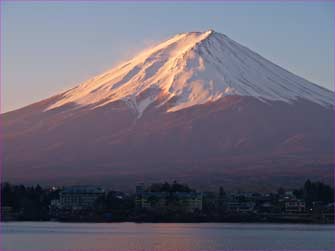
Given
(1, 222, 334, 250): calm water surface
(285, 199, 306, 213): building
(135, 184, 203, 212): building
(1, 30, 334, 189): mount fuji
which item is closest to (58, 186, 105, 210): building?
(135, 184, 203, 212): building

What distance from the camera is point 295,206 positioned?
171 ft

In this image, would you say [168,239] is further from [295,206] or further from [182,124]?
[182,124]

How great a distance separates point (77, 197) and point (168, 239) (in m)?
23.5

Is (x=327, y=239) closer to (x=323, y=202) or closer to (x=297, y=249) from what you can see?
(x=297, y=249)

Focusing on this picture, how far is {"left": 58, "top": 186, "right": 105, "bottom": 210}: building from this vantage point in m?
54.8

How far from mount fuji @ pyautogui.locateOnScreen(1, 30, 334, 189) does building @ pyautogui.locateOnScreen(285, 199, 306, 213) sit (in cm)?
1225

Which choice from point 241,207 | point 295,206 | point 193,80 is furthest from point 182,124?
point 295,206

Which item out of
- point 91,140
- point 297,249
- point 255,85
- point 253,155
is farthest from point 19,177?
point 297,249

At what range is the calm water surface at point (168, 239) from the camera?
29312mm

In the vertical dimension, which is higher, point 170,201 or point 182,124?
point 182,124

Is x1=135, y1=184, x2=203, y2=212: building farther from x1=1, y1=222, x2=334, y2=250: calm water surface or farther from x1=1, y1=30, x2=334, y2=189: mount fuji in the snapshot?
x1=1, y1=30, x2=334, y2=189: mount fuji

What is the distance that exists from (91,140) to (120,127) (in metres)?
2.48

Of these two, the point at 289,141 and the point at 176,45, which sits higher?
the point at 176,45

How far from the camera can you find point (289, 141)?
7594 centimetres
